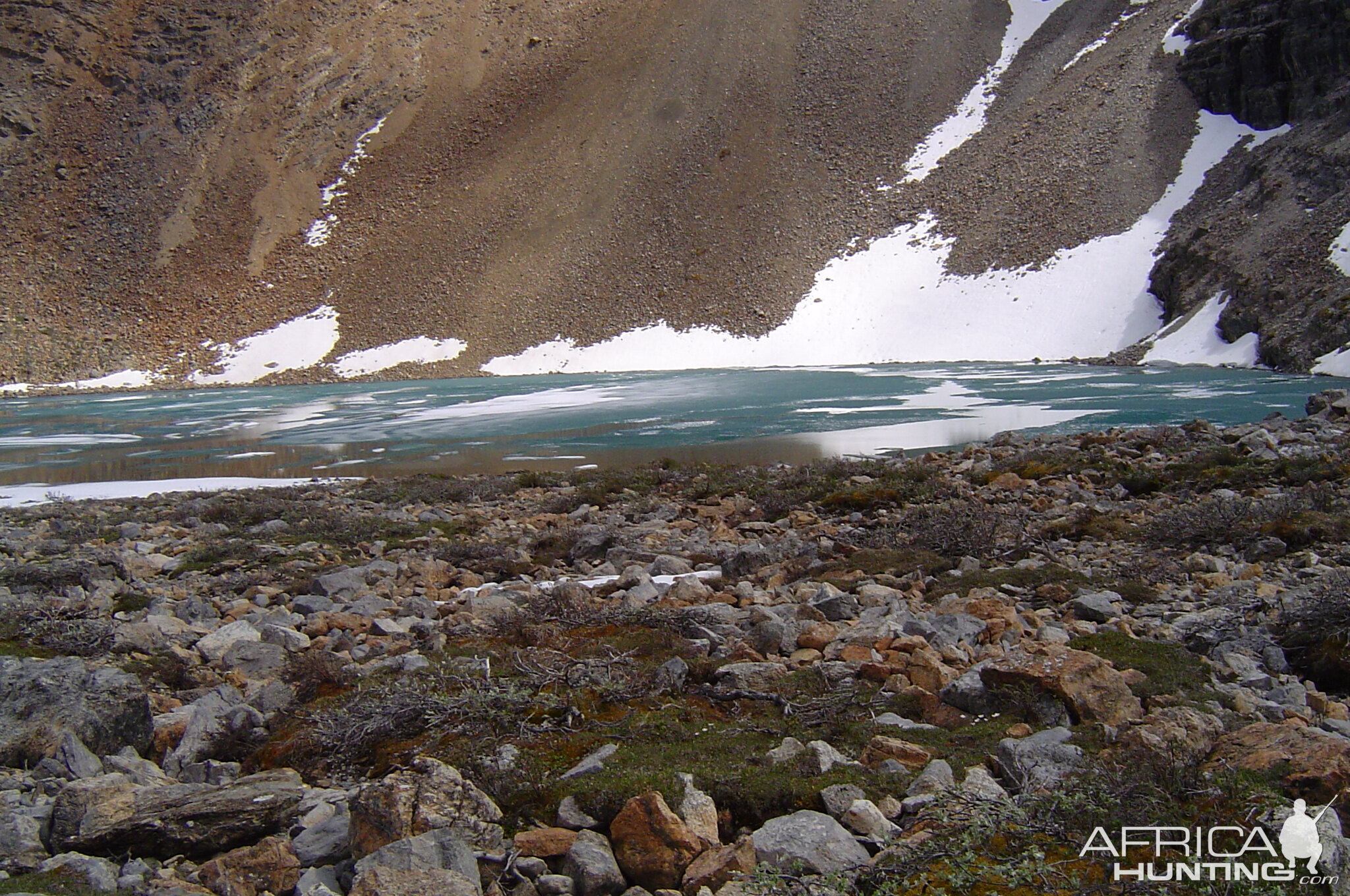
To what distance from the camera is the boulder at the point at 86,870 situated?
2.75 m

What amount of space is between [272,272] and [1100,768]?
187 feet

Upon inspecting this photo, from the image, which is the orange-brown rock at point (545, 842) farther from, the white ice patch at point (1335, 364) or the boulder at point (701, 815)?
the white ice patch at point (1335, 364)

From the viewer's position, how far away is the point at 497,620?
584cm

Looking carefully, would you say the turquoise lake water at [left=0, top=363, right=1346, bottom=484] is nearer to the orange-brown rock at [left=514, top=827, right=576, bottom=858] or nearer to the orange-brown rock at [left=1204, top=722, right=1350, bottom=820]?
the orange-brown rock at [left=1204, top=722, right=1350, bottom=820]

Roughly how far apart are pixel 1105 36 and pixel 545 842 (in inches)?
2596

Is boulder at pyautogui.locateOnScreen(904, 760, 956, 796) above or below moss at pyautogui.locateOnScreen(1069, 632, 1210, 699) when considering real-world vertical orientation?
above

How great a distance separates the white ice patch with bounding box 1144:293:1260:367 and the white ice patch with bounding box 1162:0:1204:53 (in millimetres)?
25314

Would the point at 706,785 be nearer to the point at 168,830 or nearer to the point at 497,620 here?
the point at 168,830

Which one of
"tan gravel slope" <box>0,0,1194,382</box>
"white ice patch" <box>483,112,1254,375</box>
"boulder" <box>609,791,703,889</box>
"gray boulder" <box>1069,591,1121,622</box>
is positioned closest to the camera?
"boulder" <box>609,791,703,889</box>

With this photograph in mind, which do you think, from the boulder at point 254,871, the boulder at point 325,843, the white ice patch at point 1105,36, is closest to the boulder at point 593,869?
the boulder at point 325,843

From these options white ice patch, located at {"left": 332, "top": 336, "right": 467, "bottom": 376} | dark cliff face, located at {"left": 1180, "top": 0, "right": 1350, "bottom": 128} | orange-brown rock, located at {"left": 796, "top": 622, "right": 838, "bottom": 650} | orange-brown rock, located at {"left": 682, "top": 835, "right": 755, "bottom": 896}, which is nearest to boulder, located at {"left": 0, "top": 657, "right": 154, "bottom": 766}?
orange-brown rock, located at {"left": 682, "top": 835, "right": 755, "bottom": 896}

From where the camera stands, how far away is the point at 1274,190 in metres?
38.0

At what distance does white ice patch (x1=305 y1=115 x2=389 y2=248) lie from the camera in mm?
55281

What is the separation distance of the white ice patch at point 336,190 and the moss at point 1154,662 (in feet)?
186
